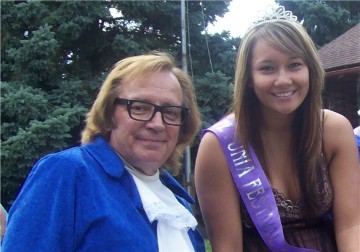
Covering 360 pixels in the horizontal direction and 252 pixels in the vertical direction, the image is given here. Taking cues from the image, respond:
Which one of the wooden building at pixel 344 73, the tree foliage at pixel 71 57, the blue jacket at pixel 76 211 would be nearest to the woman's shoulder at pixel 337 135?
the blue jacket at pixel 76 211

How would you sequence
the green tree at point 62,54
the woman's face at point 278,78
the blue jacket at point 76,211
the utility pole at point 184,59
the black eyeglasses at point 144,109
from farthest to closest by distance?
1. the utility pole at point 184,59
2. the green tree at point 62,54
3. the woman's face at point 278,78
4. the black eyeglasses at point 144,109
5. the blue jacket at point 76,211

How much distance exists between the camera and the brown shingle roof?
9.68 metres

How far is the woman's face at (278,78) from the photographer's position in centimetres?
189

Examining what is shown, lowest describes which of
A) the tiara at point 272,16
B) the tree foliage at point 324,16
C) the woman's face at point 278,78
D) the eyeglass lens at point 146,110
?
the eyeglass lens at point 146,110

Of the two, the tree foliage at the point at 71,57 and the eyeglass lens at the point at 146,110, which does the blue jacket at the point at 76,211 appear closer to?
the eyeglass lens at the point at 146,110

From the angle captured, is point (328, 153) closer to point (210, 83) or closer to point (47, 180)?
point (47, 180)

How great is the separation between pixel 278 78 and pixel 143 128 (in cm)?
54

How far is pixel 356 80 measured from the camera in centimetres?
1165

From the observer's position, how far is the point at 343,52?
10445 millimetres

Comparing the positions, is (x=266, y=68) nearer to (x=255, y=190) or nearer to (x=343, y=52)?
(x=255, y=190)

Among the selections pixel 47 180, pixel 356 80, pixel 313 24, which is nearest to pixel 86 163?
pixel 47 180

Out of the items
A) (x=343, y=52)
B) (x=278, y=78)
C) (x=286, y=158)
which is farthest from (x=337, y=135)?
(x=343, y=52)

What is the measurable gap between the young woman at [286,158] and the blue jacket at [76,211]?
1.40 feet

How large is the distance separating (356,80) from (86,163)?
1103 cm
